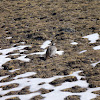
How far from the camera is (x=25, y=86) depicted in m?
9.27

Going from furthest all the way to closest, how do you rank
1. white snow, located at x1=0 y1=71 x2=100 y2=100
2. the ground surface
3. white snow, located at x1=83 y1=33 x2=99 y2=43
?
white snow, located at x1=83 y1=33 x2=99 y2=43
the ground surface
white snow, located at x1=0 y1=71 x2=100 y2=100

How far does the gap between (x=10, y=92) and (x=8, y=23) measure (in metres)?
9.92

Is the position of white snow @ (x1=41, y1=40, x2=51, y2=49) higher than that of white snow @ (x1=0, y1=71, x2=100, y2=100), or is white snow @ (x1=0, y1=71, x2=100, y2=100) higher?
white snow @ (x1=41, y1=40, x2=51, y2=49)

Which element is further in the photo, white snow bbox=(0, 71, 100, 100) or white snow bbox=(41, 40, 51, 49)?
white snow bbox=(41, 40, 51, 49)

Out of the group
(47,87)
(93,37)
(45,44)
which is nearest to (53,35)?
(45,44)

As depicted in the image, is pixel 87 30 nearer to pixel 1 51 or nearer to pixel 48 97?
pixel 1 51

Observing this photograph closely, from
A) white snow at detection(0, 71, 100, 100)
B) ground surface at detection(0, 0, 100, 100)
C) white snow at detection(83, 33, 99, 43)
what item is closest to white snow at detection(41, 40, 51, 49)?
ground surface at detection(0, 0, 100, 100)

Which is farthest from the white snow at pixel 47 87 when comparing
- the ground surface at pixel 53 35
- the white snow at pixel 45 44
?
the white snow at pixel 45 44

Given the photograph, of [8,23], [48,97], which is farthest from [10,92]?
[8,23]

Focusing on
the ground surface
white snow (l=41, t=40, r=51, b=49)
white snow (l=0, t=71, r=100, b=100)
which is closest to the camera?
white snow (l=0, t=71, r=100, b=100)

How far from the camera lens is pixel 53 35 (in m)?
15.2

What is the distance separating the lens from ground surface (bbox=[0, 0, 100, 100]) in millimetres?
9961

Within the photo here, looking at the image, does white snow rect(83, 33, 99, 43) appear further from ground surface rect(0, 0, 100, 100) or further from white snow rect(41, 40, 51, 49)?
white snow rect(41, 40, 51, 49)

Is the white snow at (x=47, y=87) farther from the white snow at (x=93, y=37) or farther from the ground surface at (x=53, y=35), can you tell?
the white snow at (x=93, y=37)
